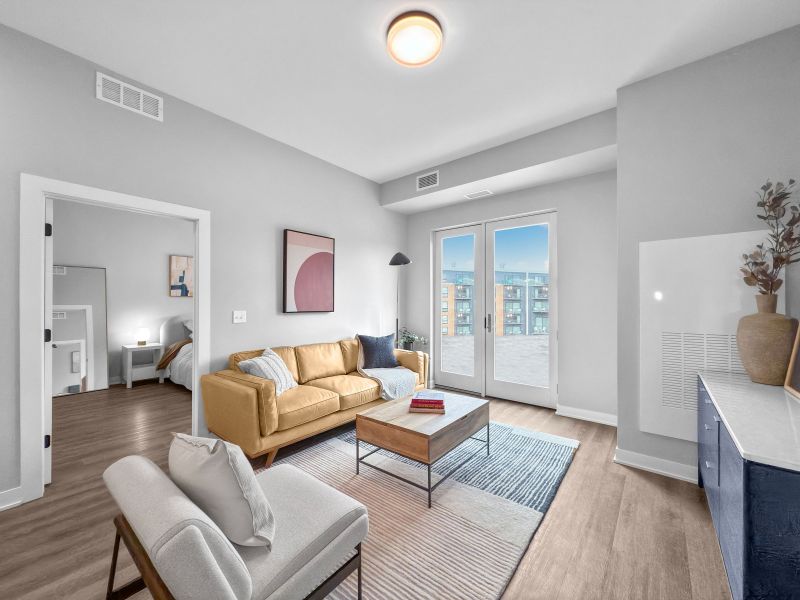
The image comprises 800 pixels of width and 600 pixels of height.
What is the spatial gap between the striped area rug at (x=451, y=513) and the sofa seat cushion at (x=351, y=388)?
367mm

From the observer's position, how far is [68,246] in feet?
15.1

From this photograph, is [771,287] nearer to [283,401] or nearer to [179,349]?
[283,401]

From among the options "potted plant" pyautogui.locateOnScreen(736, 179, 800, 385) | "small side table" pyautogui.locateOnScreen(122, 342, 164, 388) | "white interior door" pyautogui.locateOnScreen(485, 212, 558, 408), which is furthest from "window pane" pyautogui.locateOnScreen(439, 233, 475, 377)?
"small side table" pyautogui.locateOnScreen(122, 342, 164, 388)

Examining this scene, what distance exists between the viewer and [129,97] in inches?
101

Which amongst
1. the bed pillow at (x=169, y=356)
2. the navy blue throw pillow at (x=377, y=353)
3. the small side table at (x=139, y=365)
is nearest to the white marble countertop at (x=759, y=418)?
the navy blue throw pillow at (x=377, y=353)

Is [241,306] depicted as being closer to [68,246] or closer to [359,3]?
[359,3]

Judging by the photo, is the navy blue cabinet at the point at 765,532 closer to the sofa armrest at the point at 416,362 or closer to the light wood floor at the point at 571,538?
the light wood floor at the point at 571,538

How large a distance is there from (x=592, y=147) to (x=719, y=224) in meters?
1.23

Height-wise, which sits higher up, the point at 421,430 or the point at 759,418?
the point at 759,418

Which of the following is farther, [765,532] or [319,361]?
[319,361]

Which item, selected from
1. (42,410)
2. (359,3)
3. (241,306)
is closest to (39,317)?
(42,410)

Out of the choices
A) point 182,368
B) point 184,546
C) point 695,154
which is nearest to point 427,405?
point 184,546

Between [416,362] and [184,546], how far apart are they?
3265 millimetres

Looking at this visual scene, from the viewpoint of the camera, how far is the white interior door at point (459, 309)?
4.56 m
